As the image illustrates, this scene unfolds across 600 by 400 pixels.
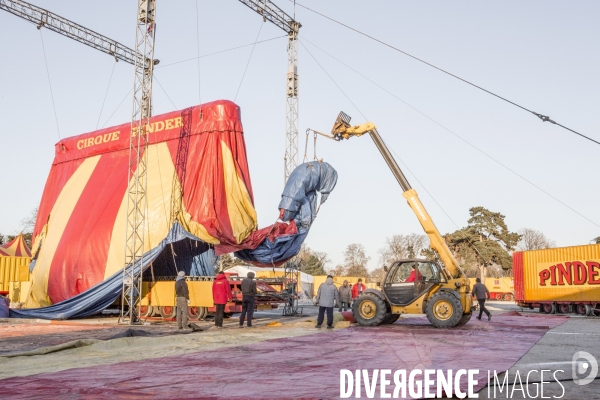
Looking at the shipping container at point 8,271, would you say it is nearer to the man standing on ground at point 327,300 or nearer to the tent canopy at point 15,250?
the tent canopy at point 15,250

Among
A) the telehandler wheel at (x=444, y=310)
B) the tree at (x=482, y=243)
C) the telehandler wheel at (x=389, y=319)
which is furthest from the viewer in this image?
the tree at (x=482, y=243)

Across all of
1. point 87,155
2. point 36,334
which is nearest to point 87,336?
point 36,334

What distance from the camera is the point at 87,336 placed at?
12961 millimetres

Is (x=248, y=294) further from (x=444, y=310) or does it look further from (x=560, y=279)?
(x=560, y=279)

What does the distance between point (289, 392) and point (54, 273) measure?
1745 cm

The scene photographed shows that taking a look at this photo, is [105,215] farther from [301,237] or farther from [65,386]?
[65,386]

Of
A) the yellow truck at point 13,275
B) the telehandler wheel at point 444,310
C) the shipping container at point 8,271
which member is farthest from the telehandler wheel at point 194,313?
the shipping container at point 8,271

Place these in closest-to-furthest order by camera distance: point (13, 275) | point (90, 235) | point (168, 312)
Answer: point (168, 312), point (90, 235), point (13, 275)

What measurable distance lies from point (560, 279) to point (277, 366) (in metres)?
21.1

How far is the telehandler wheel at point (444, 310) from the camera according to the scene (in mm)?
14656

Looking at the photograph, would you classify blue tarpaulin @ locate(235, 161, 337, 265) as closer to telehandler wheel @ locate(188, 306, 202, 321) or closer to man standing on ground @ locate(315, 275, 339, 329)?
telehandler wheel @ locate(188, 306, 202, 321)

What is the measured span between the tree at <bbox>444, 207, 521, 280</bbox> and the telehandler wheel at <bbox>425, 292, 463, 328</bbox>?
41.4m

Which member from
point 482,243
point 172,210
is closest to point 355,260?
point 482,243

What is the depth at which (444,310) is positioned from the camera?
14.9 m
